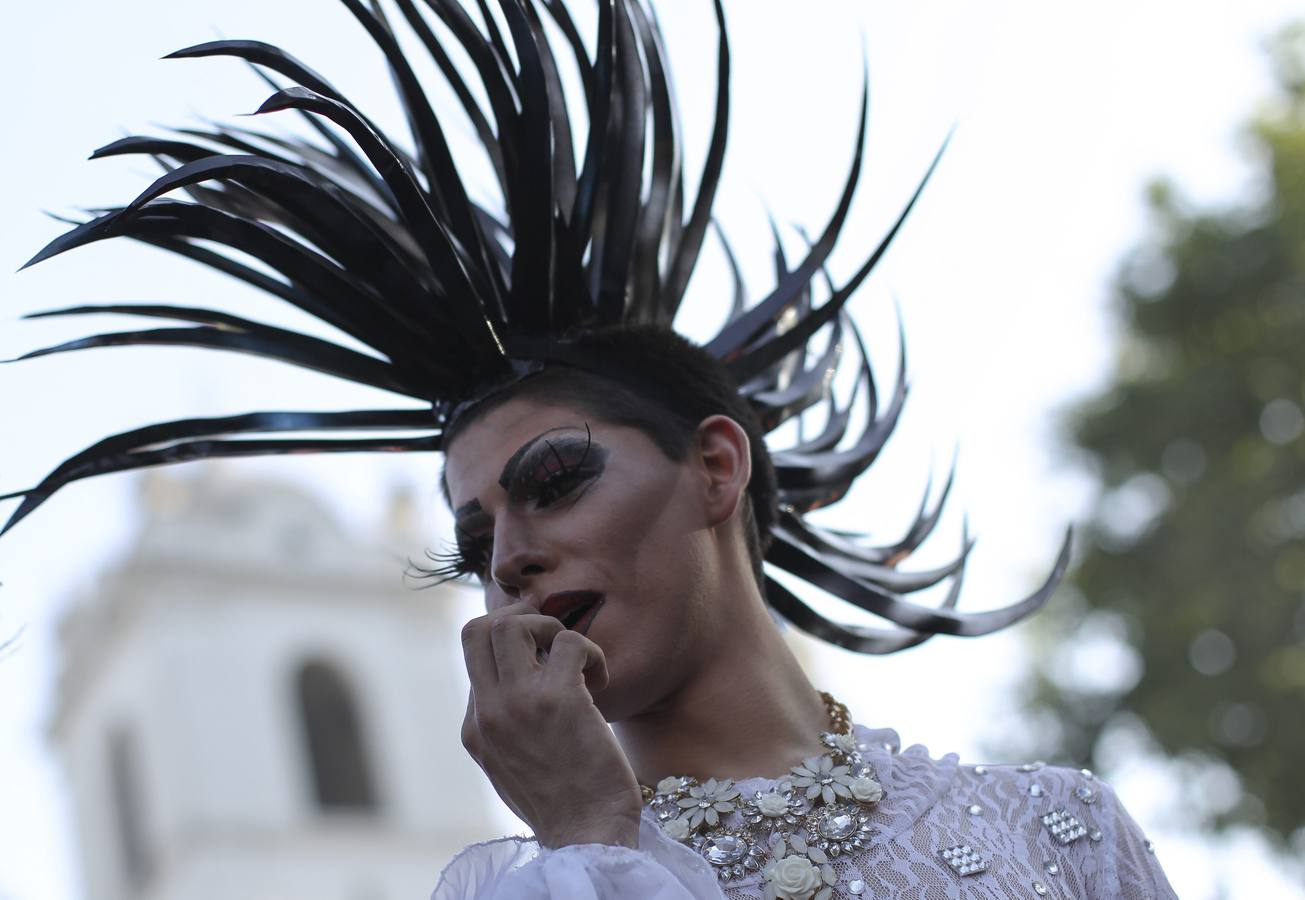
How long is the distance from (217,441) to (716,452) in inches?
43.0

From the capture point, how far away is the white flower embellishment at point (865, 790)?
3.60 m

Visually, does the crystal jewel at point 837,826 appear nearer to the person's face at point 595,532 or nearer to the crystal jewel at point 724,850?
the crystal jewel at point 724,850

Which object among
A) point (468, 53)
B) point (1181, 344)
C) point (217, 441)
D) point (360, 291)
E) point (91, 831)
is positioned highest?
point (468, 53)

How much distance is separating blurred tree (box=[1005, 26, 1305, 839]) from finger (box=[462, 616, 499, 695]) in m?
11.3

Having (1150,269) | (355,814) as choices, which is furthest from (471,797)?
(1150,269)

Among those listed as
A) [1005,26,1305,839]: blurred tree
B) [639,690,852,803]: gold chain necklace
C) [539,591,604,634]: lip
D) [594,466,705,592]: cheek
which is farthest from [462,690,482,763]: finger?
[1005,26,1305,839]: blurred tree

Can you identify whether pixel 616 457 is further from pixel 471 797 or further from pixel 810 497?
pixel 471 797

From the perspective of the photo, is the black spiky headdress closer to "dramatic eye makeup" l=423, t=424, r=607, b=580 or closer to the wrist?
"dramatic eye makeup" l=423, t=424, r=607, b=580

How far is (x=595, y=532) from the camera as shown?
3623 mm

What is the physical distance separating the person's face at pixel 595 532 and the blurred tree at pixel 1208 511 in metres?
10.7

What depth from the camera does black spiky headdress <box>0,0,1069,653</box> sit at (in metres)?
3.96

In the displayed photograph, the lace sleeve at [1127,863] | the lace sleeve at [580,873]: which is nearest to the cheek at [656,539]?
the lace sleeve at [580,873]

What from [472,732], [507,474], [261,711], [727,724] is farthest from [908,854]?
[261,711]

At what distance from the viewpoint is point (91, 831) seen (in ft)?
132
